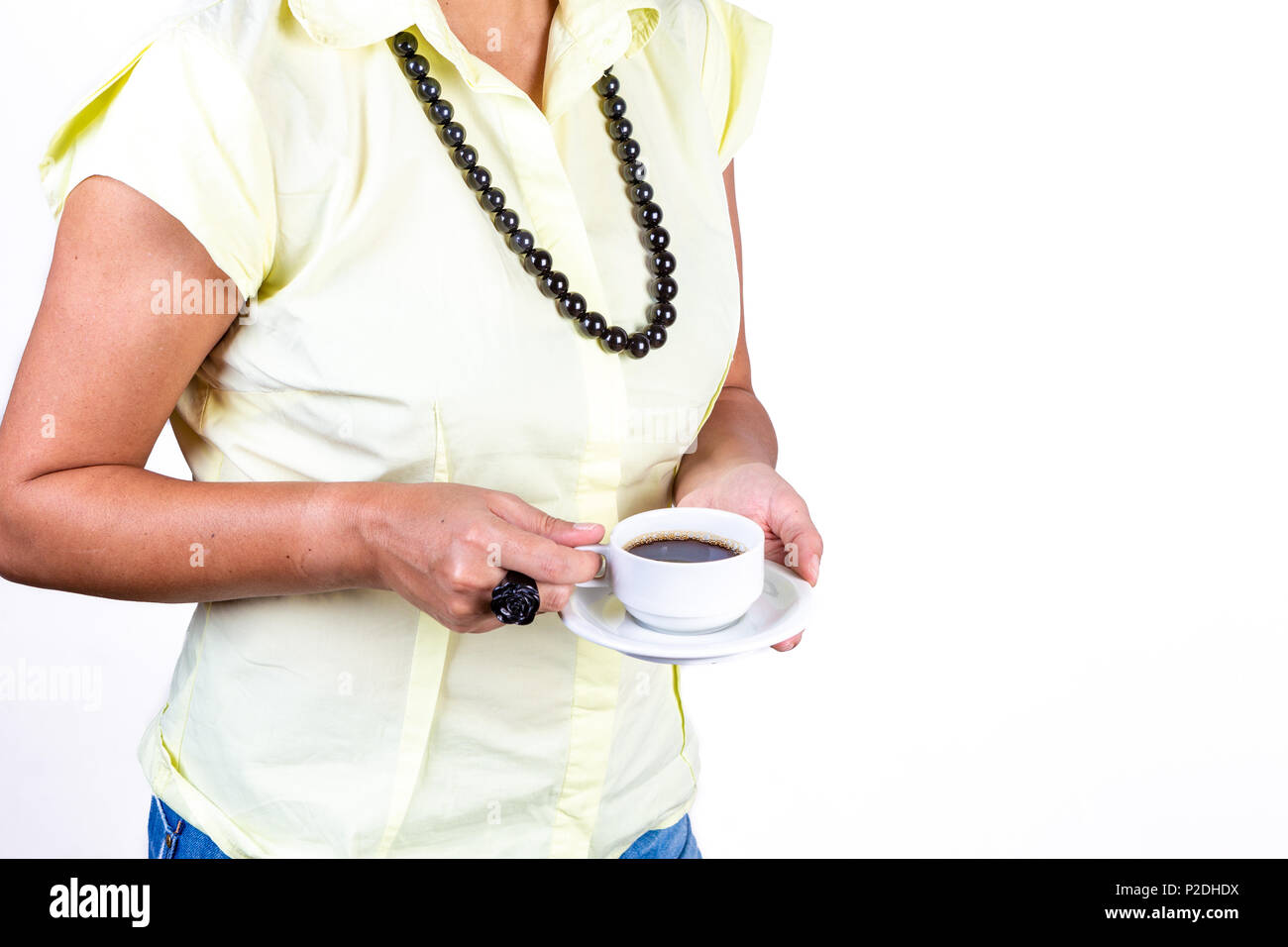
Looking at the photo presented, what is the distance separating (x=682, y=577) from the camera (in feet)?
3.58

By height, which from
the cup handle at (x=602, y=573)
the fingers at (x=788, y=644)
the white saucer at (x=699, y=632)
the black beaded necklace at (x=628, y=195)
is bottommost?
the fingers at (x=788, y=644)

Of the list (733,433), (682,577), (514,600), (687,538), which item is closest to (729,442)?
(733,433)

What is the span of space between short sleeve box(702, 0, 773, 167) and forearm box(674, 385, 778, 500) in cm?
28

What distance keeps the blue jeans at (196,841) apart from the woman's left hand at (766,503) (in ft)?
1.15

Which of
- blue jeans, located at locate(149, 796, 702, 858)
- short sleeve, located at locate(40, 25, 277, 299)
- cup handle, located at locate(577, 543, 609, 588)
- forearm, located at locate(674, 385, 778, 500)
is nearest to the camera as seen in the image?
short sleeve, located at locate(40, 25, 277, 299)

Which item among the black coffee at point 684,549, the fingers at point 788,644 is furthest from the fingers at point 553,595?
the fingers at point 788,644

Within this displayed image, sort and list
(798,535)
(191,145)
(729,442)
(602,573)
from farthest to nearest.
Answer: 1. (729,442)
2. (798,535)
3. (602,573)
4. (191,145)

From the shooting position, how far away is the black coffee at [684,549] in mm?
1164

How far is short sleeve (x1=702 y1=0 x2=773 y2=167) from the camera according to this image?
143 cm

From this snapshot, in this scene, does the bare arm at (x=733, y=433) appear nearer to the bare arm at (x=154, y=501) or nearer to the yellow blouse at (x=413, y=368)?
the yellow blouse at (x=413, y=368)

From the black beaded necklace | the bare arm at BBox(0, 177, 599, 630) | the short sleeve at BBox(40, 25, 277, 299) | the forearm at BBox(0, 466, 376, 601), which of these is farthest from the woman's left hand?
the short sleeve at BBox(40, 25, 277, 299)

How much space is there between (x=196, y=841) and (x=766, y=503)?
652 millimetres

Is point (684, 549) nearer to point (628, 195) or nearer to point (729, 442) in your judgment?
point (729, 442)

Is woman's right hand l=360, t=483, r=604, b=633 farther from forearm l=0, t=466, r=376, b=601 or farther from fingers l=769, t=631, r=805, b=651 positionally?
fingers l=769, t=631, r=805, b=651
